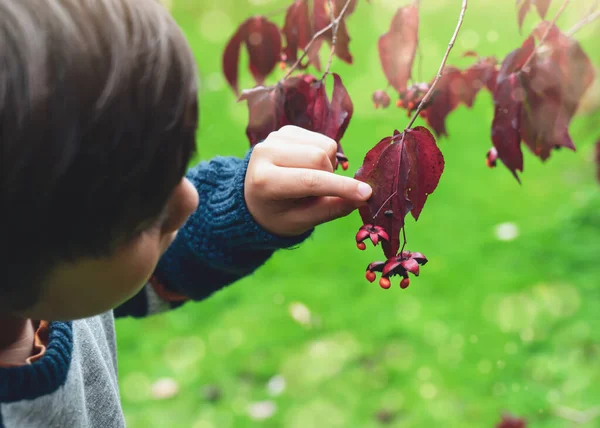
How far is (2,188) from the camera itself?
2.01 feet

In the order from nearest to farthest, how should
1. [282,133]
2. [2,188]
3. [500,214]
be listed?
[2,188], [282,133], [500,214]

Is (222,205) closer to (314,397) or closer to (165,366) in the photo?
(314,397)

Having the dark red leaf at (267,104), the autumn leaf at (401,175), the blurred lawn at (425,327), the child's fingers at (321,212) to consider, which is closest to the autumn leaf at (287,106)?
the dark red leaf at (267,104)

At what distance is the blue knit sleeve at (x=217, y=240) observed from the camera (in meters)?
0.99

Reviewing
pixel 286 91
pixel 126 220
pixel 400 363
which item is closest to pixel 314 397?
pixel 400 363

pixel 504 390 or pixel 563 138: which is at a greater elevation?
pixel 563 138

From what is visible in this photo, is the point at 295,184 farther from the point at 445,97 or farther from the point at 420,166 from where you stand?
the point at 445,97

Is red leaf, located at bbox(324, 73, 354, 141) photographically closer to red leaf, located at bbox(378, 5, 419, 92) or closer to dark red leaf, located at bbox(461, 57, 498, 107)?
red leaf, located at bbox(378, 5, 419, 92)

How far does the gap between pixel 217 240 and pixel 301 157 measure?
274 millimetres

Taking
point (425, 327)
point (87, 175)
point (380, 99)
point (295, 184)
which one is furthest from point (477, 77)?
point (425, 327)

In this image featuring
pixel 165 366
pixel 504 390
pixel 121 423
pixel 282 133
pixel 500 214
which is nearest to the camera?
pixel 282 133

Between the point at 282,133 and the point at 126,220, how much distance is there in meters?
0.29

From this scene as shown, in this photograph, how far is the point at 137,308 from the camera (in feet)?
4.03

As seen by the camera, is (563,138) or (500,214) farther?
(500,214)
